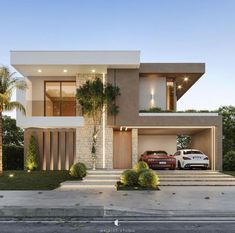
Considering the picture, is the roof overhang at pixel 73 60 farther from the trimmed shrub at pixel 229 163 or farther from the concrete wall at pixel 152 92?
the trimmed shrub at pixel 229 163

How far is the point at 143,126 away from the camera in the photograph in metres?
22.6

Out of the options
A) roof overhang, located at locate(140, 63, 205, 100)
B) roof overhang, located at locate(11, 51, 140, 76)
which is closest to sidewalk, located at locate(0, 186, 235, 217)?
roof overhang, located at locate(11, 51, 140, 76)

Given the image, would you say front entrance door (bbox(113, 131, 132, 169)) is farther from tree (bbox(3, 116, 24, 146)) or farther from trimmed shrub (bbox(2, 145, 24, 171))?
tree (bbox(3, 116, 24, 146))

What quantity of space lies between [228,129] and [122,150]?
23.3 m

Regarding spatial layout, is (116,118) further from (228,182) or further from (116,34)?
(228,182)

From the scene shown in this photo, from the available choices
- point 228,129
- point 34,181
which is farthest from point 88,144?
point 228,129

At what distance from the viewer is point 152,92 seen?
82.1ft

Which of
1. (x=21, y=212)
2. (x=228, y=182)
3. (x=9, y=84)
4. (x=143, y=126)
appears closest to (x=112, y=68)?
(x=143, y=126)

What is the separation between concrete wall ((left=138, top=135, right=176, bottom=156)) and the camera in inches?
1174

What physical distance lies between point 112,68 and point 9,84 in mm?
6319

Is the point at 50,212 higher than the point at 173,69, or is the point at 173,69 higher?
the point at 173,69

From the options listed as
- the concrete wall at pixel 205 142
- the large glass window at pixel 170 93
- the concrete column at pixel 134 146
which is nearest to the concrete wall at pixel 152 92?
the large glass window at pixel 170 93

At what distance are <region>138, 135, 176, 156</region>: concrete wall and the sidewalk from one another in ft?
51.2

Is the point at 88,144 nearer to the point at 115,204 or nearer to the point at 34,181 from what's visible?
the point at 34,181
